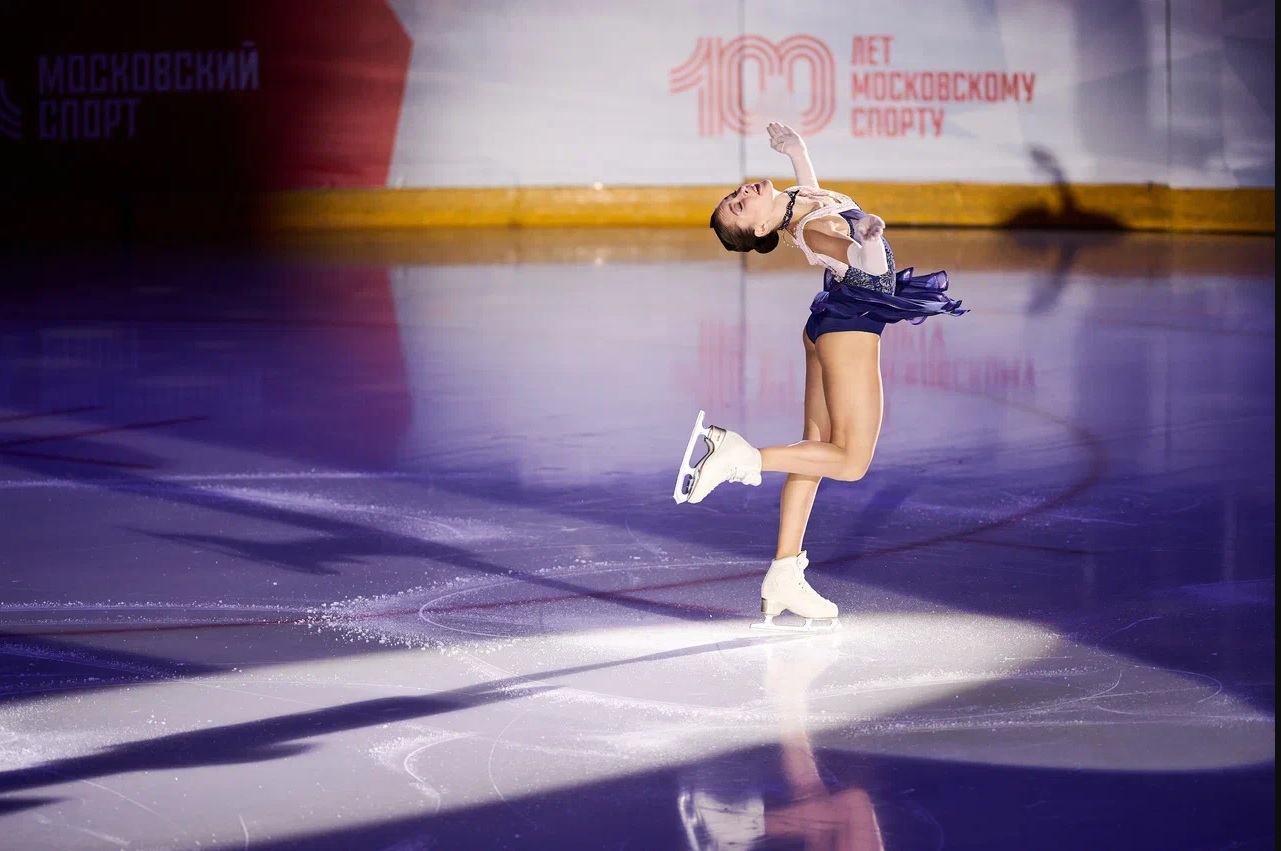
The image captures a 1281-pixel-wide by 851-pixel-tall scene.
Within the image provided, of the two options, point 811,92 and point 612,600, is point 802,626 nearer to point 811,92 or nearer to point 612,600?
point 612,600

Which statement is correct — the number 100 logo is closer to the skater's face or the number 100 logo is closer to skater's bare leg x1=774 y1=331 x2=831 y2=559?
skater's bare leg x1=774 y1=331 x2=831 y2=559

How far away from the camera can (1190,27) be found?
15367 mm

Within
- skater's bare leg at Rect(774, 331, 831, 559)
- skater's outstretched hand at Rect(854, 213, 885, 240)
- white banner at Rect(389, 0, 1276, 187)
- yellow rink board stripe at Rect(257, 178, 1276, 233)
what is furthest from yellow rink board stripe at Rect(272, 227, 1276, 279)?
skater's outstretched hand at Rect(854, 213, 885, 240)

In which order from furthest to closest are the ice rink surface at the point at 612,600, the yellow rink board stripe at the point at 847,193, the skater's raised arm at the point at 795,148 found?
the yellow rink board stripe at the point at 847,193, the skater's raised arm at the point at 795,148, the ice rink surface at the point at 612,600

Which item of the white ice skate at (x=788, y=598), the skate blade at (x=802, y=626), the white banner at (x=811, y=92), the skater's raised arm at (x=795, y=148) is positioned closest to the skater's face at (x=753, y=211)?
the skater's raised arm at (x=795, y=148)

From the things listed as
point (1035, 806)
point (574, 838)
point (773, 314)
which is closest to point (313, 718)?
point (574, 838)

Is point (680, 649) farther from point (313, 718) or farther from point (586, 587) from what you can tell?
point (313, 718)

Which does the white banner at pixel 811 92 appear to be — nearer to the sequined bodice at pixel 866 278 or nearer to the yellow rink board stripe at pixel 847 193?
the yellow rink board stripe at pixel 847 193

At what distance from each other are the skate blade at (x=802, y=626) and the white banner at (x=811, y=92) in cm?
1220

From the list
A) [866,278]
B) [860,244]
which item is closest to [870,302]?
[866,278]

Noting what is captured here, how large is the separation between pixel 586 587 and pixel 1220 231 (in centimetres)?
1207

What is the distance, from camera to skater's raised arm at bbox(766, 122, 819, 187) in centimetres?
457

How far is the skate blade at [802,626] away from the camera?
438 centimetres

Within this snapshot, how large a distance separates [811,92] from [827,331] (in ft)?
40.7
